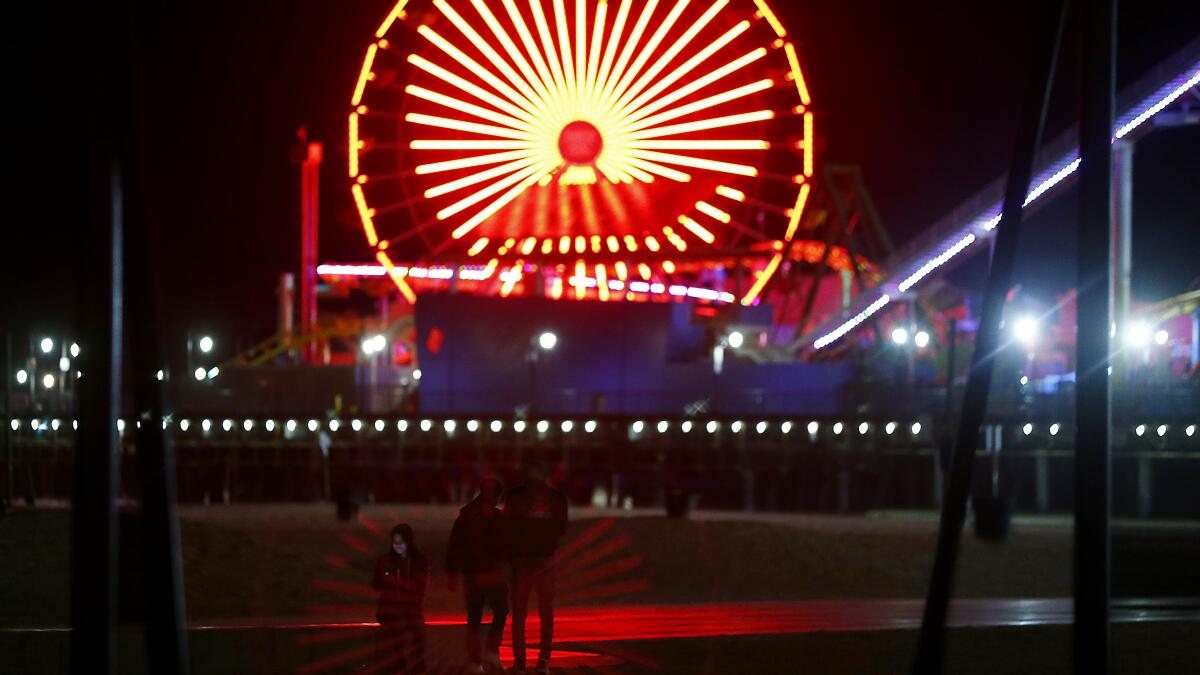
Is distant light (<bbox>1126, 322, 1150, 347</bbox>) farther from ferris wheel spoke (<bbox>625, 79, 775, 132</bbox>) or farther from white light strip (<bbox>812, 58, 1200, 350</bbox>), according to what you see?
ferris wheel spoke (<bbox>625, 79, 775, 132</bbox>)

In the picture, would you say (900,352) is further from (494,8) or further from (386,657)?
(386,657)

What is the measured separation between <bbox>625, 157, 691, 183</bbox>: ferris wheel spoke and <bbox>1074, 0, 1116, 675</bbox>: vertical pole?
1622 inches

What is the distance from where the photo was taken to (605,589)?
851 inches

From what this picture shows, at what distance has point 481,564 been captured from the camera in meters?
11.7

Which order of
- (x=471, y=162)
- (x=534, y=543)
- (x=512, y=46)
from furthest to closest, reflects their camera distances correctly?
(x=471, y=162), (x=512, y=46), (x=534, y=543)

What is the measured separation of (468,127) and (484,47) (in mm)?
2285

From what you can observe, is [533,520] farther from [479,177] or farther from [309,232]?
[309,232]

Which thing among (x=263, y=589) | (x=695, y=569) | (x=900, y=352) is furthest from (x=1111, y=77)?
(x=900, y=352)

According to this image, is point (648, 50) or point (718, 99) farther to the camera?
point (648, 50)

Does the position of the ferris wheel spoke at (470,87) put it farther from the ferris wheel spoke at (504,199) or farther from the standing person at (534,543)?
the standing person at (534,543)

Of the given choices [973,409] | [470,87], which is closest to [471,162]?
[470,87]

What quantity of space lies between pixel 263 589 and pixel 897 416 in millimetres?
24800

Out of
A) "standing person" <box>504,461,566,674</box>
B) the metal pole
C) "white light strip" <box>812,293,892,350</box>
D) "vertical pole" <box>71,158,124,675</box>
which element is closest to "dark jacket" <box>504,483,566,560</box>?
"standing person" <box>504,461,566,674</box>

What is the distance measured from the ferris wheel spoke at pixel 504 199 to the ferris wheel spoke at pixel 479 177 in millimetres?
258
